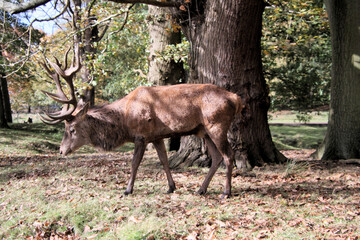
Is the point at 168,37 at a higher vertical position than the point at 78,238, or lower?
higher

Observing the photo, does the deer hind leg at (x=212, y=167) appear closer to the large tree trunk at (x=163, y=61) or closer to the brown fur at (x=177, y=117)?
the brown fur at (x=177, y=117)

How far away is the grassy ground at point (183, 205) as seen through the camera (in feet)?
15.0

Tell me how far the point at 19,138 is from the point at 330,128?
13600mm

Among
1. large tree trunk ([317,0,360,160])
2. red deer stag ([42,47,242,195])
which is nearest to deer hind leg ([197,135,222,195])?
red deer stag ([42,47,242,195])

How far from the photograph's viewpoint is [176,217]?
16.4 ft

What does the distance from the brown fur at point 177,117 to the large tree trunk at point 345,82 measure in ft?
12.2

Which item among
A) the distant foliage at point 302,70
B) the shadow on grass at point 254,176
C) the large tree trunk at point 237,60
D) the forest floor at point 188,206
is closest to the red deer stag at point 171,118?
the forest floor at point 188,206

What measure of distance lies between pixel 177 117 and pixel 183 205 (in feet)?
4.69

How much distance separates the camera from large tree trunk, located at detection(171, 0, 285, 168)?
7348mm

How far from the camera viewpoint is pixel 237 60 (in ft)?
24.6

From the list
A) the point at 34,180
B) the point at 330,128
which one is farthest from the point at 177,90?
the point at 330,128

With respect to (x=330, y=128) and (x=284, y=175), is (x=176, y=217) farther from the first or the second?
(x=330, y=128)

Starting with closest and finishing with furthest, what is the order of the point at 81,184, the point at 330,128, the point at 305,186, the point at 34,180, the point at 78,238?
the point at 78,238 < the point at 305,186 < the point at 81,184 < the point at 34,180 < the point at 330,128

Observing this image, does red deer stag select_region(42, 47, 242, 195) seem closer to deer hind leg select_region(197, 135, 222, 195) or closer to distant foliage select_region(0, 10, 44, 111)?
deer hind leg select_region(197, 135, 222, 195)
